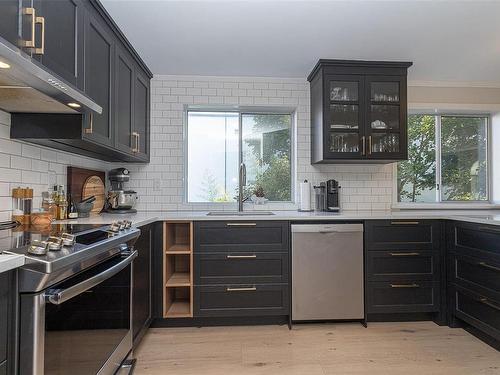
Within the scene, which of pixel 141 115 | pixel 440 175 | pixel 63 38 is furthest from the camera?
pixel 440 175

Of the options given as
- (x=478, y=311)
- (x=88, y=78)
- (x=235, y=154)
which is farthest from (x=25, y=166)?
(x=478, y=311)

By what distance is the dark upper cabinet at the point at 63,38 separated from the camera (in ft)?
4.55

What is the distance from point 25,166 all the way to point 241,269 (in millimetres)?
1658

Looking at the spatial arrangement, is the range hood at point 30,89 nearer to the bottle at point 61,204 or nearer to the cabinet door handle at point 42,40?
the cabinet door handle at point 42,40

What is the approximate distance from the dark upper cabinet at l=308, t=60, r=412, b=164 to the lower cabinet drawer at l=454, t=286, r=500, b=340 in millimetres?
1279

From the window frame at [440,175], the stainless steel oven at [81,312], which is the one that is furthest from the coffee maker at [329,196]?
the stainless steel oven at [81,312]

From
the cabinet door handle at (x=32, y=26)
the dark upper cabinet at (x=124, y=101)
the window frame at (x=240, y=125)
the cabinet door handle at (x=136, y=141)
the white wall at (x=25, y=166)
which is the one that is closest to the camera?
the cabinet door handle at (x=32, y=26)

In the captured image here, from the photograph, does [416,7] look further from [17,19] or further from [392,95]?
[17,19]

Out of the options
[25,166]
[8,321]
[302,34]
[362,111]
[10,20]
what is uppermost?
[302,34]

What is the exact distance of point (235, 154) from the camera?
10.7ft

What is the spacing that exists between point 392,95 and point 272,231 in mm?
1769

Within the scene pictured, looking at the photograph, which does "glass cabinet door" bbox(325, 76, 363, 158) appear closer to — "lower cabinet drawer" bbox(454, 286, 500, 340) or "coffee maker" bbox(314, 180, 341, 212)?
"coffee maker" bbox(314, 180, 341, 212)

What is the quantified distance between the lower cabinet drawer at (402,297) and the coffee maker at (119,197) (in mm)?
2208

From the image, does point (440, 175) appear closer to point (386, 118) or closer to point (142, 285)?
point (386, 118)
